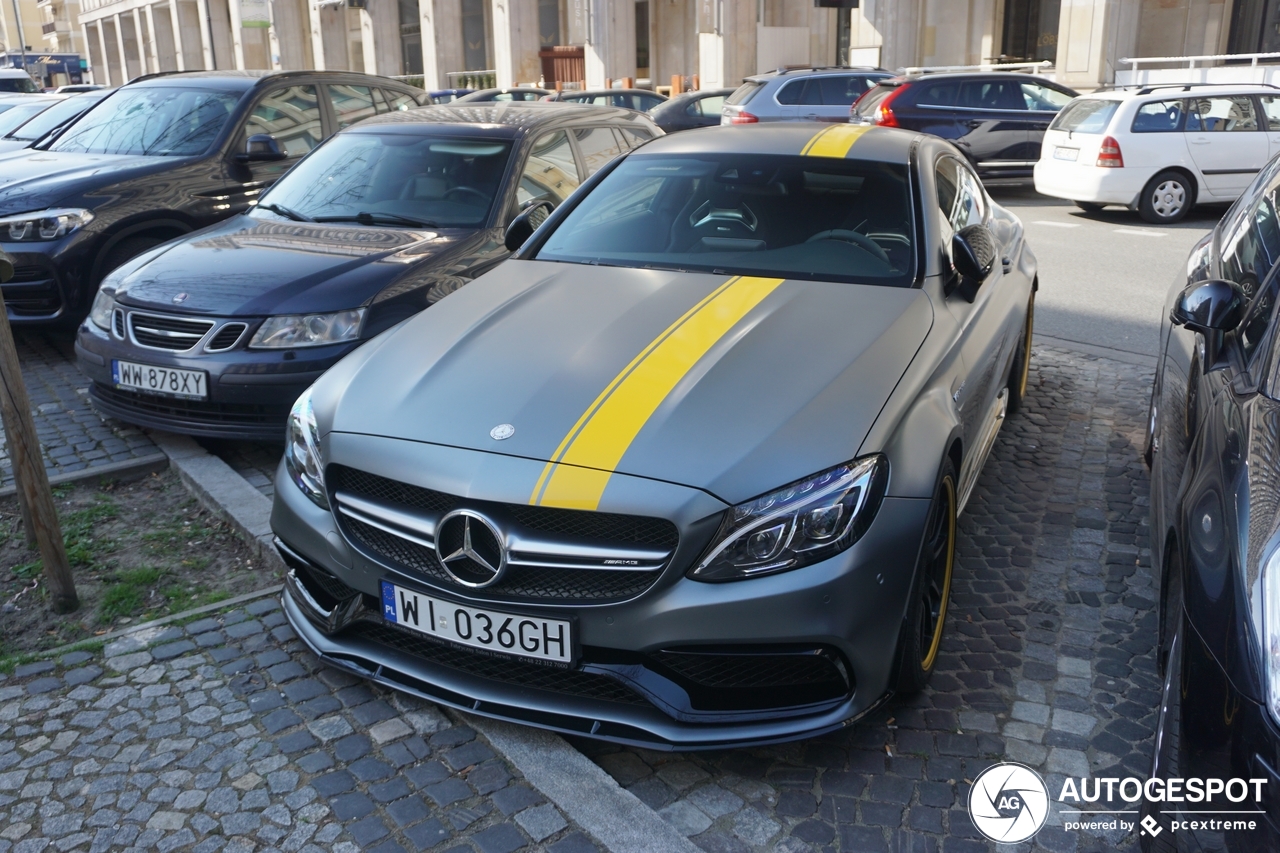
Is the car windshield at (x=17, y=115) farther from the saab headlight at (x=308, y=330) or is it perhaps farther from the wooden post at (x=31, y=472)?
the wooden post at (x=31, y=472)

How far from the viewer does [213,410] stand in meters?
5.15

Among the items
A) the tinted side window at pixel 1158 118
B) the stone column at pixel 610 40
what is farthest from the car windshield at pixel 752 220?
the stone column at pixel 610 40

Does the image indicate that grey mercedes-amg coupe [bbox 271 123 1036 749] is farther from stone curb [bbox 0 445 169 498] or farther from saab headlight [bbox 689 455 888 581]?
stone curb [bbox 0 445 169 498]

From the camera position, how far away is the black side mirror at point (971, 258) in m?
3.97

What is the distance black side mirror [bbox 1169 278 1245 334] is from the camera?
3.03 m

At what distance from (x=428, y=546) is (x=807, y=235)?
2.00 m

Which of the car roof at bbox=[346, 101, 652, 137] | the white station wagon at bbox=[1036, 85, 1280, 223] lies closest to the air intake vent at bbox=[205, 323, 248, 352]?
the car roof at bbox=[346, 101, 652, 137]

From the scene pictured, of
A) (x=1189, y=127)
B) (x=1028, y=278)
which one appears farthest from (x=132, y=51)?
(x=1028, y=278)

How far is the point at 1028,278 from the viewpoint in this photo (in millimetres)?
5531

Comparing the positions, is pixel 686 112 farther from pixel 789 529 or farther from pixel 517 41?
pixel 517 41

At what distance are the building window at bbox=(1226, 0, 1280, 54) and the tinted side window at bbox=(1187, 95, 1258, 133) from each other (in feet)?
54.7

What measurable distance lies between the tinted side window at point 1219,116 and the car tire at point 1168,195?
62 cm

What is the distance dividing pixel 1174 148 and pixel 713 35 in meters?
22.1

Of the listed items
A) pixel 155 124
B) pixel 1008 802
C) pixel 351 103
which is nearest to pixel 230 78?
pixel 155 124
